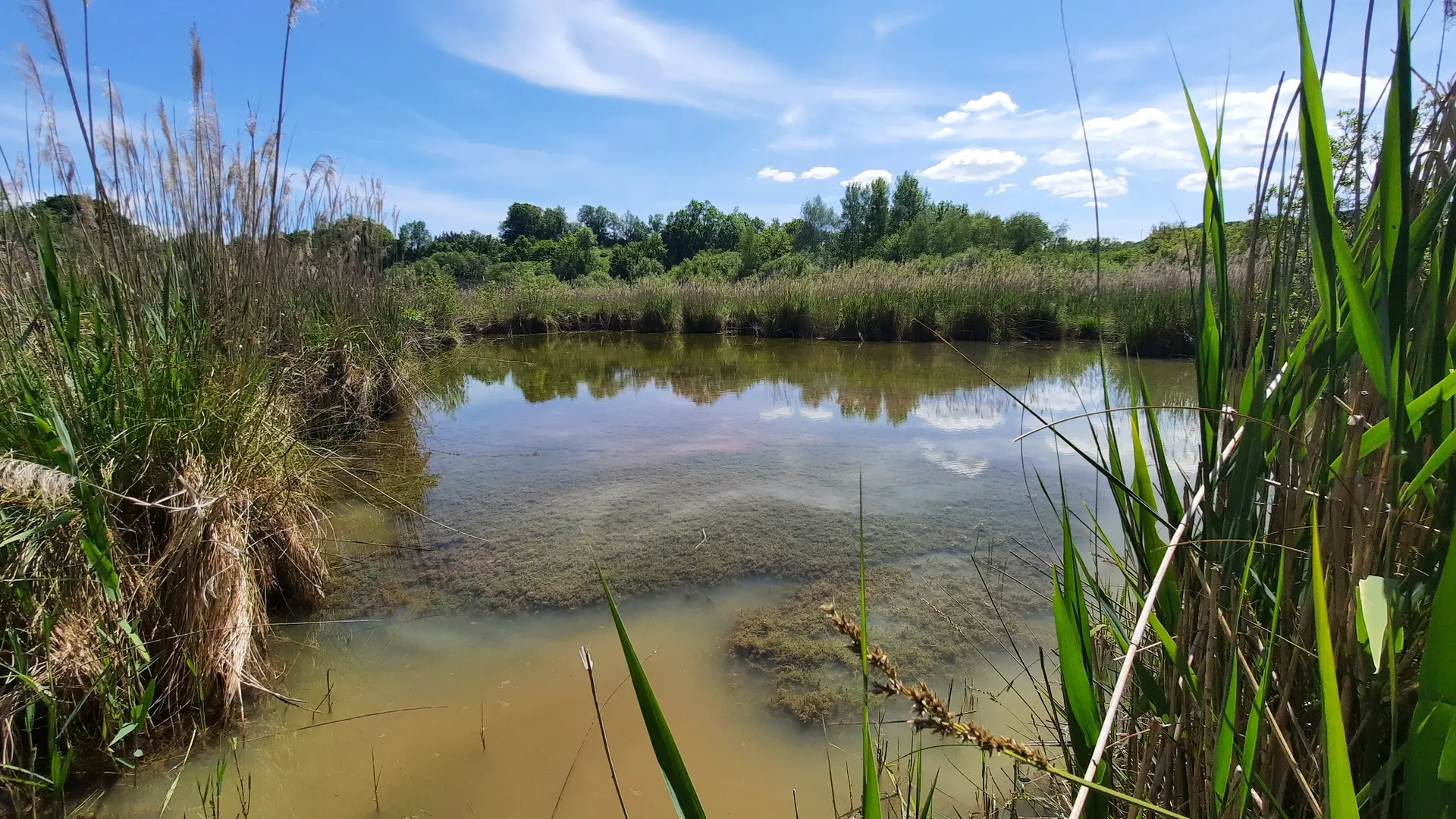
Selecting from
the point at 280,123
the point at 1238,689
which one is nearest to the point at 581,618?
the point at 1238,689

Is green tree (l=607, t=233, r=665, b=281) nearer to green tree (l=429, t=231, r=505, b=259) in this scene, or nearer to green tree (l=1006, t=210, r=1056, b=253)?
green tree (l=429, t=231, r=505, b=259)

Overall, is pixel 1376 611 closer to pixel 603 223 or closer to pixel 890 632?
pixel 890 632

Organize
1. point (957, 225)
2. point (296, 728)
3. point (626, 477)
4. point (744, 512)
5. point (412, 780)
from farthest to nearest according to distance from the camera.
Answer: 1. point (957, 225)
2. point (626, 477)
3. point (744, 512)
4. point (296, 728)
5. point (412, 780)

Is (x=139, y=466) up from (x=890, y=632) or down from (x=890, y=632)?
up

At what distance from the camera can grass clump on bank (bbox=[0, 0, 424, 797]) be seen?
148 cm

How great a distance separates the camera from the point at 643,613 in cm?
239

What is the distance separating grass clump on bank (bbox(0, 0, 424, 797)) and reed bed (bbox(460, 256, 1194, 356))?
28.0 feet

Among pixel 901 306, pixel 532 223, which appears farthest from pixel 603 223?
pixel 901 306

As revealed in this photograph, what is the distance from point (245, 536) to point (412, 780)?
36.8 inches

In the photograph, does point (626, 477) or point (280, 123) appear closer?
point (280, 123)

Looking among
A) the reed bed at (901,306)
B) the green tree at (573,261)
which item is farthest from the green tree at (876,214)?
the reed bed at (901,306)

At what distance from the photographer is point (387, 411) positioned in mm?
5426

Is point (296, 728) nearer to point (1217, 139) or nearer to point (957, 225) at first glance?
point (1217, 139)

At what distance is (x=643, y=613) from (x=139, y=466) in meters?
1.57
